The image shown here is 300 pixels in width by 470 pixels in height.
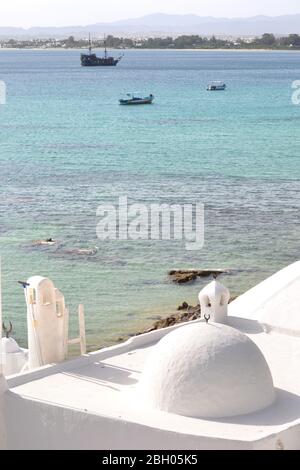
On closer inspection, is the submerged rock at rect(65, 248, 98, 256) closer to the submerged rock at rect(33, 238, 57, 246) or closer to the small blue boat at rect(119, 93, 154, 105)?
the submerged rock at rect(33, 238, 57, 246)

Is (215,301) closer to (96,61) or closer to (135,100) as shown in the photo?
(135,100)

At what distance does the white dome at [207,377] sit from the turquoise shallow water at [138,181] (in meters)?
12.8

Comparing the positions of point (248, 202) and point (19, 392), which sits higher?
point (19, 392)

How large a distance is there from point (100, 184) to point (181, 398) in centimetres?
4032

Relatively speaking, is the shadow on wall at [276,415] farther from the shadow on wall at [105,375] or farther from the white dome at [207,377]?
the shadow on wall at [105,375]

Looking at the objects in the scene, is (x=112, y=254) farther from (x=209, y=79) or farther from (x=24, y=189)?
(x=209, y=79)

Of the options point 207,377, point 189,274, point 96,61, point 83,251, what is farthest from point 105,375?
point 96,61

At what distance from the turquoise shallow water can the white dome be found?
12751 mm

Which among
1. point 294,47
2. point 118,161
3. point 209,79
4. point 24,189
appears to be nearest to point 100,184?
point 24,189

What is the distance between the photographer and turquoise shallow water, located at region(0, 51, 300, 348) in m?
31.9

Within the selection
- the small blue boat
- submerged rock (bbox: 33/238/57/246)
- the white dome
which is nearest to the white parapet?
the white dome

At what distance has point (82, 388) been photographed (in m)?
13.4

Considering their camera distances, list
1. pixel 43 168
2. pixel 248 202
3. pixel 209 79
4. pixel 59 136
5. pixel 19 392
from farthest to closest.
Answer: pixel 209 79 → pixel 59 136 → pixel 43 168 → pixel 248 202 → pixel 19 392

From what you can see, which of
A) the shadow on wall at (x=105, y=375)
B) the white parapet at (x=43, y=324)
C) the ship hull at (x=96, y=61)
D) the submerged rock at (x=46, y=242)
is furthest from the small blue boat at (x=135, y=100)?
the shadow on wall at (x=105, y=375)
